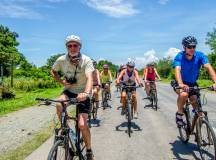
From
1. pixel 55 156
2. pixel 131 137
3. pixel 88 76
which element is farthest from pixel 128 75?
pixel 55 156

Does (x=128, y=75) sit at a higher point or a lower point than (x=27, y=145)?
higher

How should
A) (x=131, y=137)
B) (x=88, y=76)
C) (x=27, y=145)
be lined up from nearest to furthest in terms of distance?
(x=88, y=76)
(x=27, y=145)
(x=131, y=137)

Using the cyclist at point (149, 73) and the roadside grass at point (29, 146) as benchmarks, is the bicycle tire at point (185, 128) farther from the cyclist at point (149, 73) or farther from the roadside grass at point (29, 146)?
the cyclist at point (149, 73)

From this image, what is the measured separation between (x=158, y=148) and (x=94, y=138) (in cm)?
198

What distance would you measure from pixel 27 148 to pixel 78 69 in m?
3.22

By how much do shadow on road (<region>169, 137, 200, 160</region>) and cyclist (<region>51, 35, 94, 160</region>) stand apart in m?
2.05

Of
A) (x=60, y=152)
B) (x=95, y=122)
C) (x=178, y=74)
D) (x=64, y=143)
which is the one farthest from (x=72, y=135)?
(x=95, y=122)

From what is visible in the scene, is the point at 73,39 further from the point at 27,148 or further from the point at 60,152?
the point at 27,148

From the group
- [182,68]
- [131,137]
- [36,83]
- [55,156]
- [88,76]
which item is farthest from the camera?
[36,83]

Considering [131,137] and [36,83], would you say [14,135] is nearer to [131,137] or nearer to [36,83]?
[131,137]

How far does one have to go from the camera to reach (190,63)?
7680mm

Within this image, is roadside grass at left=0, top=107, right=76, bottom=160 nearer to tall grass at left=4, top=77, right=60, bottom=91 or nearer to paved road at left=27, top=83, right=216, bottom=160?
paved road at left=27, top=83, right=216, bottom=160

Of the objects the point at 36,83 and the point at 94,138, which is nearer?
the point at 94,138

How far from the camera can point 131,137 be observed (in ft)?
31.7
